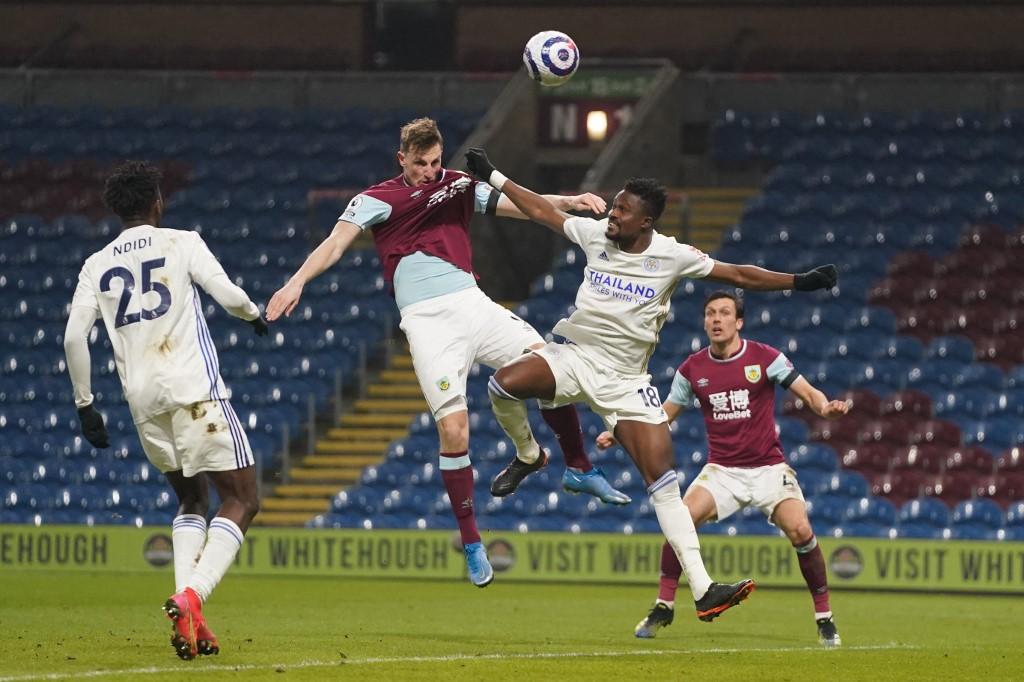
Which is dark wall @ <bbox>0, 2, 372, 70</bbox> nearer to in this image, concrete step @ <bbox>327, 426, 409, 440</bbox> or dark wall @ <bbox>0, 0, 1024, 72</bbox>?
dark wall @ <bbox>0, 0, 1024, 72</bbox>

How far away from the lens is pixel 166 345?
8.84m

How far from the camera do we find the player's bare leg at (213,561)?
27.9 ft

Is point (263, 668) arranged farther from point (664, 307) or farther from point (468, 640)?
point (664, 307)

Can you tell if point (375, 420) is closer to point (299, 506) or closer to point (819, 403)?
point (299, 506)

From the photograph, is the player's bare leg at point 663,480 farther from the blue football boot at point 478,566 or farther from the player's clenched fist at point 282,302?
the player's clenched fist at point 282,302

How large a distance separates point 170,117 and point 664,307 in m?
16.8

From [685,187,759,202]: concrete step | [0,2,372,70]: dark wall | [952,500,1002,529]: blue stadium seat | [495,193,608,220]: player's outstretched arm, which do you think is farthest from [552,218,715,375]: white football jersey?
[0,2,372,70]: dark wall

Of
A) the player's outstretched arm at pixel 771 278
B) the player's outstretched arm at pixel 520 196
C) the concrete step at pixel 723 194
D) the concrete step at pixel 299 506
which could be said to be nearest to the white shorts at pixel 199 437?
the player's outstretched arm at pixel 520 196

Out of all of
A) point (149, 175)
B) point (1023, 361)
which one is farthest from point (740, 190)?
point (149, 175)

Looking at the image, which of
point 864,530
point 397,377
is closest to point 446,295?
point 864,530

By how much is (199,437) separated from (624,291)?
2701mm

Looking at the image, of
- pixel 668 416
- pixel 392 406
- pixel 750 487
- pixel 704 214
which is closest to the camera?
pixel 668 416

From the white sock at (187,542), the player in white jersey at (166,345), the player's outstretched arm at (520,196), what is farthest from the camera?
the player's outstretched arm at (520,196)

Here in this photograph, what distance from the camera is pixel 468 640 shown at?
34.9ft
